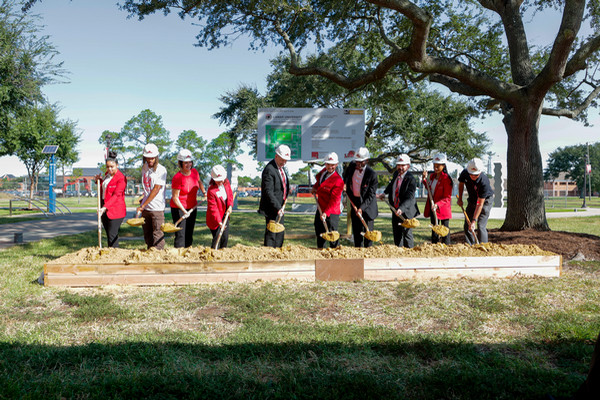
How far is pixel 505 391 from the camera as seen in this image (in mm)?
2711

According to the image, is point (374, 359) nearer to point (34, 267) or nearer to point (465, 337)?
point (465, 337)

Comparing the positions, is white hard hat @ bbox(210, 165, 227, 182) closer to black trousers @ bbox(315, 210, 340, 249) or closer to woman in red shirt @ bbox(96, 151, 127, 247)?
woman in red shirt @ bbox(96, 151, 127, 247)

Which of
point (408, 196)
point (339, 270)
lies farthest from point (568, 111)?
point (339, 270)

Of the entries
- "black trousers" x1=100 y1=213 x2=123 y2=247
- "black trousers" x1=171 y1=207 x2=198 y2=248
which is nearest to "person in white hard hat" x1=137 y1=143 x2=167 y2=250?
"black trousers" x1=171 y1=207 x2=198 y2=248

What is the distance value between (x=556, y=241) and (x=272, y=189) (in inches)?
237

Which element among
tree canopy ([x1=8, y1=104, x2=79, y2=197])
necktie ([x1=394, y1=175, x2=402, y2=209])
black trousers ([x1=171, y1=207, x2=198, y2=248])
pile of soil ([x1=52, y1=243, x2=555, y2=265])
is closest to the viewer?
pile of soil ([x1=52, y1=243, x2=555, y2=265])

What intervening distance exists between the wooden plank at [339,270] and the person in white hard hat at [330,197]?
152cm

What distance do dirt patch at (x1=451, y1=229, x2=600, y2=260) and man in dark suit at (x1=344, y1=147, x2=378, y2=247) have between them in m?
3.16

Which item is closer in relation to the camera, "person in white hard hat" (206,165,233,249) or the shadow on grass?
the shadow on grass

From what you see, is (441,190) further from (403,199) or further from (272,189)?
(272,189)

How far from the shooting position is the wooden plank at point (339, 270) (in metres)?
5.72

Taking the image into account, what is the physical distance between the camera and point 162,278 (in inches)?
212

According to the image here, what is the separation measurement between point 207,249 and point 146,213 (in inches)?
52.3

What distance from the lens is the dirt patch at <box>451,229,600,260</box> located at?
26.0ft
